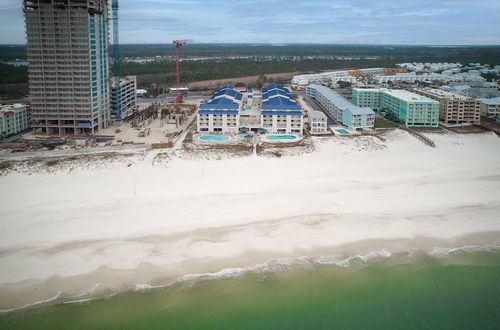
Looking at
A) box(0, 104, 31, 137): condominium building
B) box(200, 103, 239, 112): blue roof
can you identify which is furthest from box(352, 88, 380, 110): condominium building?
box(0, 104, 31, 137): condominium building

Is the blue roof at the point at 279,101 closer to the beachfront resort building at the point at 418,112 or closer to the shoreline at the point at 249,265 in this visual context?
the beachfront resort building at the point at 418,112

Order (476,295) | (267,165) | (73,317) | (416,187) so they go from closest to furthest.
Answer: (73,317)
(476,295)
(416,187)
(267,165)

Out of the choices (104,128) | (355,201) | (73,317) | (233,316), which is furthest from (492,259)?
(104,128)

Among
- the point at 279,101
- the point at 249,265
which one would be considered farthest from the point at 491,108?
the point at 249,265

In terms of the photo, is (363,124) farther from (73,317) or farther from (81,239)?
(73,317)

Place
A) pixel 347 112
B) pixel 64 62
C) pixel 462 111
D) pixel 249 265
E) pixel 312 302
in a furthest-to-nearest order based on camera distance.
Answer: pixel 462 111 < pixel 347 112 < pixel 64 62 < pixel 249 265 < pixel 312 302

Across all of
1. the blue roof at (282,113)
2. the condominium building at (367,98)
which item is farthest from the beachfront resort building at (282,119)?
the condominium building at (367,98)

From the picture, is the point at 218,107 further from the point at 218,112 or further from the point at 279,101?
the point at 279,101
